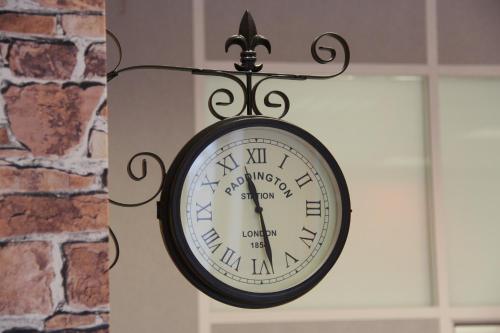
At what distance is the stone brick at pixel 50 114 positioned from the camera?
1.07 metres

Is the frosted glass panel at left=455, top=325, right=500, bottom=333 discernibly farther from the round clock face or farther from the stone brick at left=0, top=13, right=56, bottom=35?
the stone brick at left=0, top=13, right=56, bottom=35

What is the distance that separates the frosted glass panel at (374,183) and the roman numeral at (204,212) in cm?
183

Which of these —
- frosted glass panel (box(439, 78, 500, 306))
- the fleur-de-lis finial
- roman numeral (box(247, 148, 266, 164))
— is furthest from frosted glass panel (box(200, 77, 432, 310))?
roman numeral (box(247, 148, 266, 164))

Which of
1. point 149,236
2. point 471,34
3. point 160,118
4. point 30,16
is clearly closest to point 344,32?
point 471,34

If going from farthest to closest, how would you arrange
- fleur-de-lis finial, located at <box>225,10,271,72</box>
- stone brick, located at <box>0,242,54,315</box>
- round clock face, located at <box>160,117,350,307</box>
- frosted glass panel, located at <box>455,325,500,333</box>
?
frosted glass panel, located at <box>455,325,500,333</box> → fleur-de-lis finial, located at <box>225,10,271,72</box> → round clock face, located at <box>160,117,350,307</box> → stone brick, located at <box>0,242,54,315</box>

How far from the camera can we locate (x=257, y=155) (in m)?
1.50

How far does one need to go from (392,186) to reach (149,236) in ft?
3.38

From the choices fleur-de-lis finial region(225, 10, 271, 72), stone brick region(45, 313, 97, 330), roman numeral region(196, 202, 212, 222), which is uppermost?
fleur-de-lis finial region(225, 10, 271, 72)

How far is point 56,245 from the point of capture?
1065 millimetres

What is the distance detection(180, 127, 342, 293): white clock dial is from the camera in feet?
4.77

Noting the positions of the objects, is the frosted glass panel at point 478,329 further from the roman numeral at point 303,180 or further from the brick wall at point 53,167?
the brick wall at point 53,167

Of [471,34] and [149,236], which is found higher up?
[471,34]

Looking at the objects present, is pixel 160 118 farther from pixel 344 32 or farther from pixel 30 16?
pixel 30 16

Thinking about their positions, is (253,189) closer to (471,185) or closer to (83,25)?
(83,25)
